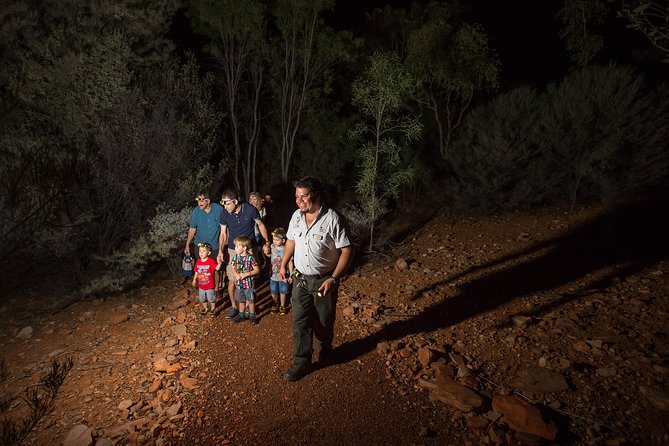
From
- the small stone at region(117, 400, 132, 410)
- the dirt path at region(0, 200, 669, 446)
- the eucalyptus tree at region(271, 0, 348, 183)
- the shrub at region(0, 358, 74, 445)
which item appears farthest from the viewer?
the eucalyptus tree at region(271, 0, 348, 183)

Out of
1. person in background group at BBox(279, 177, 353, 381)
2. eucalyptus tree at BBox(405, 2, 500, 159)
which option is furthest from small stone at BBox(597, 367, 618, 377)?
eucalyptus tree at BBox(405, 2, 500, 159)

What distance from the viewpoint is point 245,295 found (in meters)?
5.94

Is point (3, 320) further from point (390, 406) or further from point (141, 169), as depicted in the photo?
point (390, 406)

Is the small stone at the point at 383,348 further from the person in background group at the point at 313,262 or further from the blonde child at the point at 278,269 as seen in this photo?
the blonde child at the point at 278,269

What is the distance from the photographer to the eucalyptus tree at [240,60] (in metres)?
12.4

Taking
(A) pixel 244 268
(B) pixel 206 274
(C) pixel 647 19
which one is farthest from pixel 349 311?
(C) pixel 647 19

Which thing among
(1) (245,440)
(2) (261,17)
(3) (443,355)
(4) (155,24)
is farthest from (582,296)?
(2) (261,17)

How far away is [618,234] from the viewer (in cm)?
845

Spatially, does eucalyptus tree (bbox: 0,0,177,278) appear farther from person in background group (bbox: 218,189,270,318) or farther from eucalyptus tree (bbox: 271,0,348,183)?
eucalyptus tree (bbox: 271,0,348,183)

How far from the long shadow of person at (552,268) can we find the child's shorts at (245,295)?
1580 mm

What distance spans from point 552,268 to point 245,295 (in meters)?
5.46

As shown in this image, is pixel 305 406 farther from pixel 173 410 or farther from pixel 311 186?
pixel 311 186

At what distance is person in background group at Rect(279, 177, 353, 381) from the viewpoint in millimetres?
4035

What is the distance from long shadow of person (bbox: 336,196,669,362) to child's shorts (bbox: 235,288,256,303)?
5.18 feet
